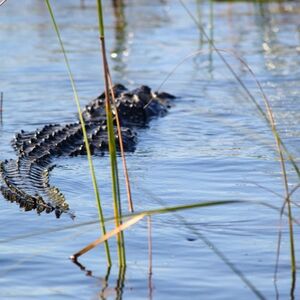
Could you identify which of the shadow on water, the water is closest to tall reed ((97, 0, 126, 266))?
the shadow on water

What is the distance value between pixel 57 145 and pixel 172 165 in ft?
3.29

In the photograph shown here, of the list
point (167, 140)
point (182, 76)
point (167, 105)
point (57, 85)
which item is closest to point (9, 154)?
point (167, 140)

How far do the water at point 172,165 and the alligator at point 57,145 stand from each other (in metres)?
0.12

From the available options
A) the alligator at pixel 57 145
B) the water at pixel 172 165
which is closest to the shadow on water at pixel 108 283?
the water at pixel 172 165

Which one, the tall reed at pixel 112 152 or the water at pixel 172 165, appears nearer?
the tall reed at pixel 112 152

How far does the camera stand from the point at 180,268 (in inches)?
165

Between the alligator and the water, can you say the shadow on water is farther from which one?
the alligator

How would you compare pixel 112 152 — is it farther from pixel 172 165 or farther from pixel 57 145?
pixel 57 145

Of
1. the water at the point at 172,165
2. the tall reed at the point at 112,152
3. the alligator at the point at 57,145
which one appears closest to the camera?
the tall reed at the point at 112,152

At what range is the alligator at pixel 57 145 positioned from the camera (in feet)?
17.4

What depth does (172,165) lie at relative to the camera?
6488 millimetres

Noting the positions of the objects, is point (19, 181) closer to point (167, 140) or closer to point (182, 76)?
point (167, 140)

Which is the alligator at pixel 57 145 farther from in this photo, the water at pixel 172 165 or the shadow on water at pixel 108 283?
the shadow on water at pixel 108 283

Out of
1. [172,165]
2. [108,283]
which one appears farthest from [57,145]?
[108,283]
